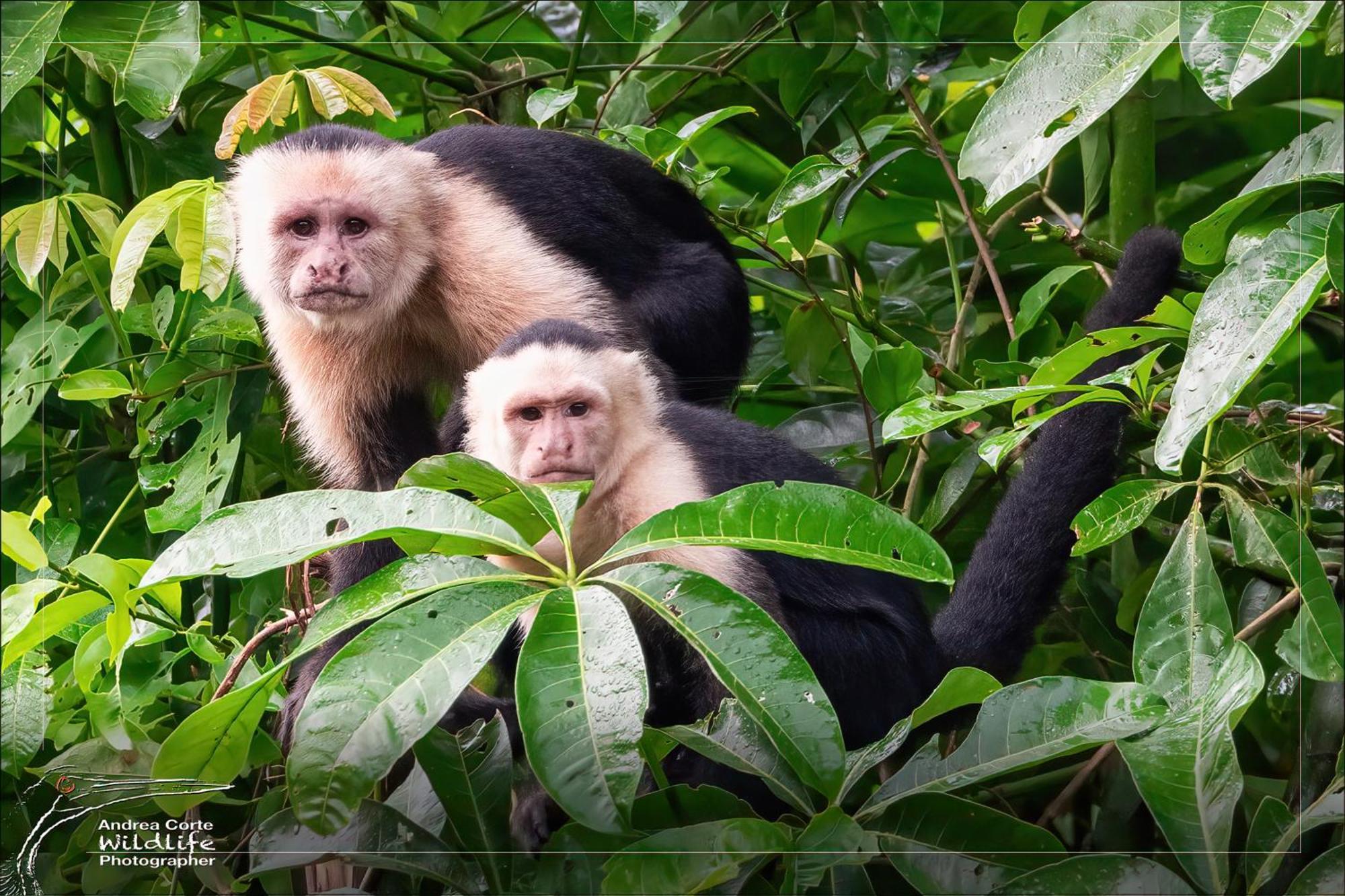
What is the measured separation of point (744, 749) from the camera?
119 centimetres

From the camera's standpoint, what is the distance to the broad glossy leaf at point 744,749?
1.17 m

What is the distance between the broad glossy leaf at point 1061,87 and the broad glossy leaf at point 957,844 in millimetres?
549

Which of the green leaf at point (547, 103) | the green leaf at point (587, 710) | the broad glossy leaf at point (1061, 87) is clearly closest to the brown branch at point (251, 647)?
the green leaf at point (587, 710)

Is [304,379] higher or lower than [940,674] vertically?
higher

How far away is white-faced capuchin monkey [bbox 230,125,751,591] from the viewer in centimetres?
156

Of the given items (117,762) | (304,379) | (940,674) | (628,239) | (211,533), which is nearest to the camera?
(211,533)

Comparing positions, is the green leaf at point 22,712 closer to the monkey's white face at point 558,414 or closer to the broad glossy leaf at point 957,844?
the monkey's white face at point 558,414

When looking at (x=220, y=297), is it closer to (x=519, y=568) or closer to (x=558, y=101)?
(x=558, y=101)

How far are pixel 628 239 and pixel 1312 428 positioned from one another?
0.91 metres

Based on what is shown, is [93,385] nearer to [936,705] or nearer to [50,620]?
[50,620]

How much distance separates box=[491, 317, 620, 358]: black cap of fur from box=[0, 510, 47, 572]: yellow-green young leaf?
0.52 m

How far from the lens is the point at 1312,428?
1.41 metres

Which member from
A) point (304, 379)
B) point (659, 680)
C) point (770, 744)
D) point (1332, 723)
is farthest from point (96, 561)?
point (1332, 723)

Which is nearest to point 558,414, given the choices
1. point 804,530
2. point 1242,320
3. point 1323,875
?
point 804,530
